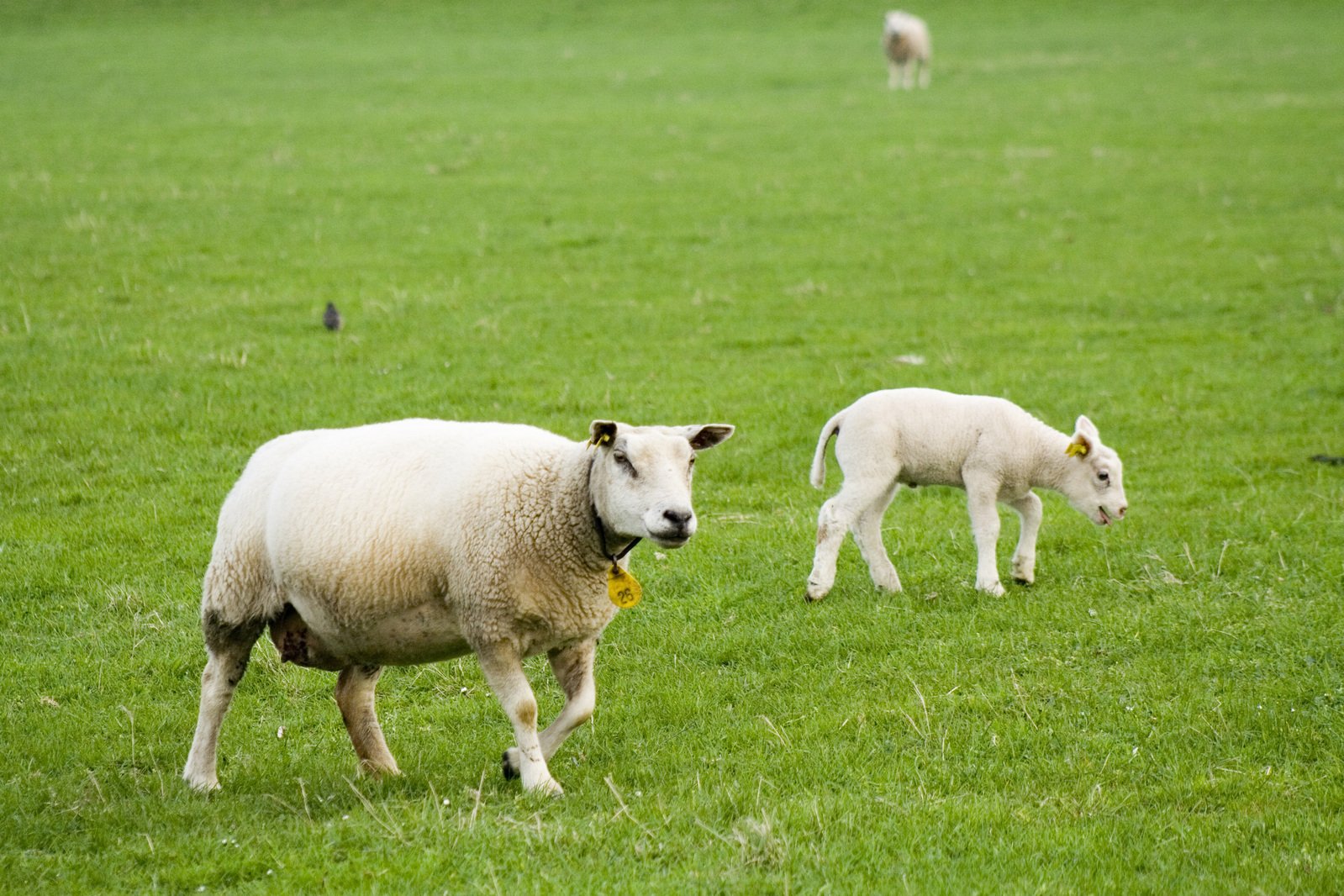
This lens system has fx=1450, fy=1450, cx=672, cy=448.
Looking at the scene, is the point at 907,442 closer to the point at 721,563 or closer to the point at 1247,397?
the point at 721,563

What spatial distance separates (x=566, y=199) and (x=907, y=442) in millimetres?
16176

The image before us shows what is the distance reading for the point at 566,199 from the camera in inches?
983

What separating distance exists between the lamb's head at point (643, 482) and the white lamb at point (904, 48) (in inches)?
1348

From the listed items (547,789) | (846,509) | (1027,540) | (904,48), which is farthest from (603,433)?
(904,48)

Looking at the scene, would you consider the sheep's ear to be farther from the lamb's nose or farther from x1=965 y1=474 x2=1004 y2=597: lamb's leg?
x1=965 y1=474 x2=1004 y2=597: lamb's leg

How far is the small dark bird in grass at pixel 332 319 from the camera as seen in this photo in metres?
16.9

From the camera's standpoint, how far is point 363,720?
740 centimetres

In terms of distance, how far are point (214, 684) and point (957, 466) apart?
5073 millimetres

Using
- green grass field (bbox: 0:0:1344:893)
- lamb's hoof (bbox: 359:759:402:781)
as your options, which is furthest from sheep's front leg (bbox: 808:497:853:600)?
lamb's hoof (bbox: 359:759:402:781)

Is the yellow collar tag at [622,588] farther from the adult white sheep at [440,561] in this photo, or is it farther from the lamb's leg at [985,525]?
the lamb's leg at [985,525]

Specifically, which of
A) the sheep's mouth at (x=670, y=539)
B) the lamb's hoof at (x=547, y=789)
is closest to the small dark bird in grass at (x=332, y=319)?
the lamb's hoof at (x=547, y=789)

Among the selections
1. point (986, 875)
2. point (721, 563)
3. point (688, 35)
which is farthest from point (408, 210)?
point (688, 35)

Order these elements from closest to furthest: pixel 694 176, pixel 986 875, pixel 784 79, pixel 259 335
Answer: pixel 986 875 → pixel 259 335 → pixel 694 176 → pixel 784 79

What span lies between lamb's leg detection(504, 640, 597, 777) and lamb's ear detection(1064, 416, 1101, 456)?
4.14 metres
